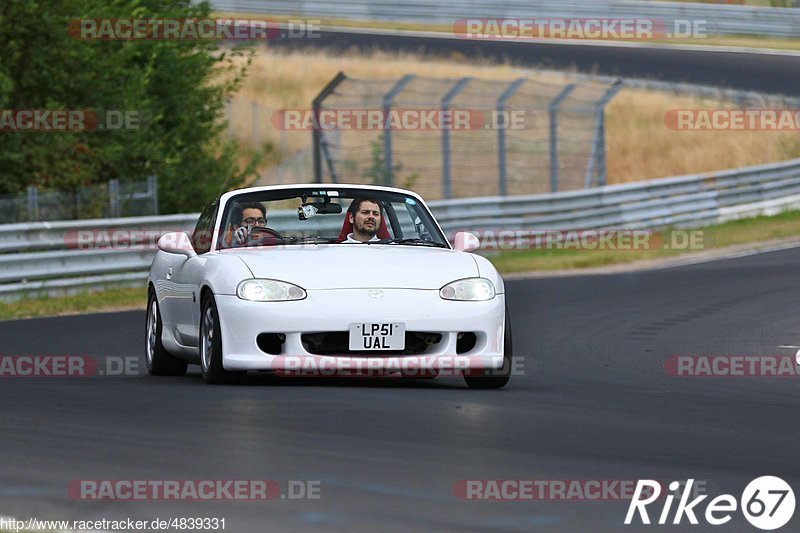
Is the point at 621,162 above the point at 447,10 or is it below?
below

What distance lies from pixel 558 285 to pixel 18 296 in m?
6.26

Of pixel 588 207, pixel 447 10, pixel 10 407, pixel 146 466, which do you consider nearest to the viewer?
pixel 146 466

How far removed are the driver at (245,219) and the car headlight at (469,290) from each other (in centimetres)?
162

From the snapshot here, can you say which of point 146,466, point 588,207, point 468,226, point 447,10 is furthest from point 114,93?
point 447,10

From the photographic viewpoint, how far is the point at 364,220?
11.1m

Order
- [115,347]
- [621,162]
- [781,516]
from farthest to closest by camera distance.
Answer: [621,162]
[115,347]
[781,516]

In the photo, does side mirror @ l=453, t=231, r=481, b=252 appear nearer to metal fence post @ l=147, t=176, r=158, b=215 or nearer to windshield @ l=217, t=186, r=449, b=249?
windshield @ l=217, t=186, r=449, b=249

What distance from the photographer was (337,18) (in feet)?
173

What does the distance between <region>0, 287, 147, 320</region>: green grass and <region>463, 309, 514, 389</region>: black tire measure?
30.1ft

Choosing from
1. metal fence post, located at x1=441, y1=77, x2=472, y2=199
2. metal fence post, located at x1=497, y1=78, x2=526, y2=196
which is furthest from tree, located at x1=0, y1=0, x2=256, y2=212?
metal fence post, located at x1=497, y1=78, x2=526, y2=196

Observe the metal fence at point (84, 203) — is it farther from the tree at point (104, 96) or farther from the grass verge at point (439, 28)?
the grass verge at point (439, 28)

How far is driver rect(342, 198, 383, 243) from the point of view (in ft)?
36.5

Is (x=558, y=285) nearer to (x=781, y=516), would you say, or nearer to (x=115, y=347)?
(x=115, y=347)

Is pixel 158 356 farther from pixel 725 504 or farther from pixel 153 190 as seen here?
pixel 153 190
